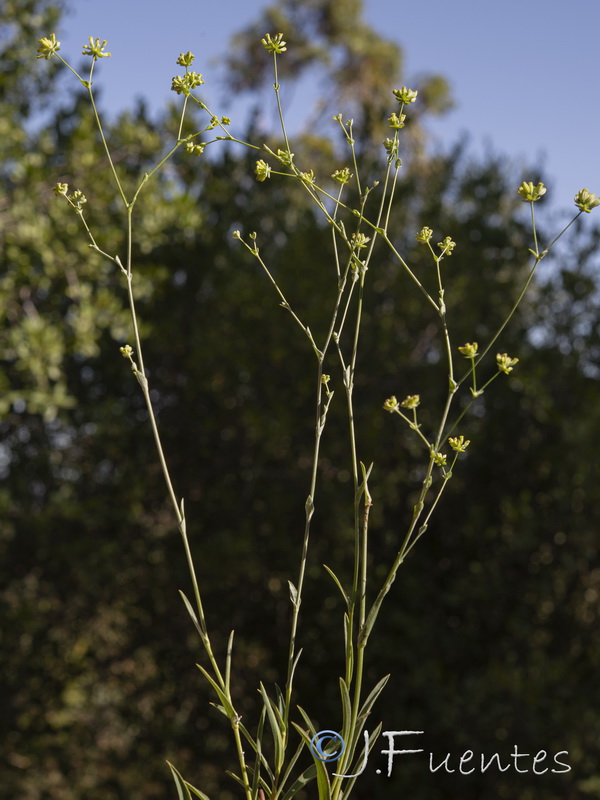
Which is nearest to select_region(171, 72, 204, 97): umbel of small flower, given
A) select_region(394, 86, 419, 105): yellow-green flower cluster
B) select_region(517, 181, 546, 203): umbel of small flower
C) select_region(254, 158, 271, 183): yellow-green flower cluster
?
select_region(254, 158, 271, 183): yellow-green flower cluster

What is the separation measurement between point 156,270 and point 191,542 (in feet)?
4.47

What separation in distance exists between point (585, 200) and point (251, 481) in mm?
3458

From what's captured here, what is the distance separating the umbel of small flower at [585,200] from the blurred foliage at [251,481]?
113 inches

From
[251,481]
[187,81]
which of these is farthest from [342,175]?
[251,481]

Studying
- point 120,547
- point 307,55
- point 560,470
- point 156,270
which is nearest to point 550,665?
point 560,470

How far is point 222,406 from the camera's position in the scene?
447cm

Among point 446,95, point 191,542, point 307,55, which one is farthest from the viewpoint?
point 307,55

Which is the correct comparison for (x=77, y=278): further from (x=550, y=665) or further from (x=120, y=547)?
(x=550, y=665)

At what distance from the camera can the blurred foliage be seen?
394cm

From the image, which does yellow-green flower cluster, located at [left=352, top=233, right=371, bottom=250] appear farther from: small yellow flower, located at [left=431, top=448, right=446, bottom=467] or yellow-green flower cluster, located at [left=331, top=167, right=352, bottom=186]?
small yellow flower, located at [left=431, top=448, right=446, bottom=467]

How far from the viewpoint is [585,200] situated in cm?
105

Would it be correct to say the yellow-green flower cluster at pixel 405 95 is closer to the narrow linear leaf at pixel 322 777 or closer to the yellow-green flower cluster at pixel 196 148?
the yellow-green flower cluster at pixel 196 148

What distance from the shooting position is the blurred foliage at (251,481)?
12.9 ft

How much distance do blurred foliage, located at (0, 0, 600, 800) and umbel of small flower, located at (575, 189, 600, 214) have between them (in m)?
2.88
